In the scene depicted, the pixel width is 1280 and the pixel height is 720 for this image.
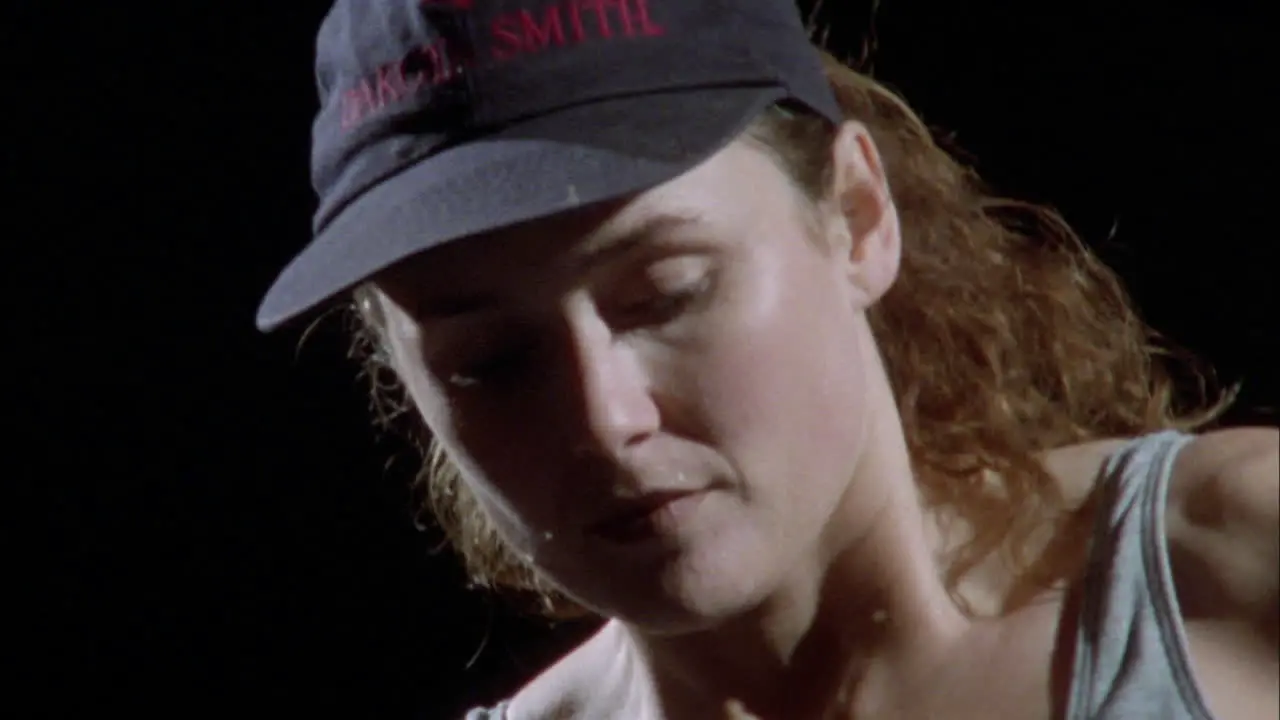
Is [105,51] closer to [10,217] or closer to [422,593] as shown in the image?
[10,217]

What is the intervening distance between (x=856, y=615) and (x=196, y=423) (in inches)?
28.6

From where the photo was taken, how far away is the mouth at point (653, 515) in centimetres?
70

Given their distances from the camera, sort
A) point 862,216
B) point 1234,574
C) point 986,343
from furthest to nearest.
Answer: point 986,343 < point 862,216 < point 1234,574

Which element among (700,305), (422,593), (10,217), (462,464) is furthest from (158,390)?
(700,305)

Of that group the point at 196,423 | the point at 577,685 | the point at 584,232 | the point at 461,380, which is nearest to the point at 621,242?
the point at 584,232

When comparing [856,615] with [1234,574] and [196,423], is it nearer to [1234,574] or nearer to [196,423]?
[1234,574]

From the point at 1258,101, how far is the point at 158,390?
3.12ft

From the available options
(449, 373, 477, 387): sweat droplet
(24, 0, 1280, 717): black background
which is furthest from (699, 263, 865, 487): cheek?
(24, 0, 1280, 717): black background

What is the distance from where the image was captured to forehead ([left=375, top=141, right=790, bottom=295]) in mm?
688

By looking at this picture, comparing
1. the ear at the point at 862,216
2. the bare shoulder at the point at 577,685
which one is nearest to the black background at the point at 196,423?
the bare shoulder at the point at 577,685

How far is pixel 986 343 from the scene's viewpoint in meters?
0.92

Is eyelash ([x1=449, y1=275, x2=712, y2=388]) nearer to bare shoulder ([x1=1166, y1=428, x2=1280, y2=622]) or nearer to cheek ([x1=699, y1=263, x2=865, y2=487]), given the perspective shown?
cheek ([x1=699, y1=263, x2=865, y2=487])

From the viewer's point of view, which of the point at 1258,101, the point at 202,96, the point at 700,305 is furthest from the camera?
the point at 202,96

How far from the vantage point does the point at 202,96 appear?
127cm
